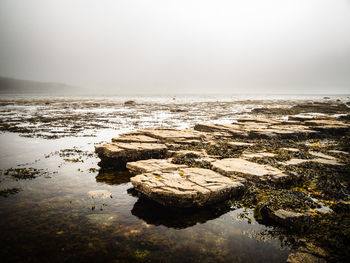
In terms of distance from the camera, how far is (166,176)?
5.77 m

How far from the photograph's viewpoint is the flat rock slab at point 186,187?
15.7ft

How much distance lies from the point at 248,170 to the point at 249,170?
3 centimetres

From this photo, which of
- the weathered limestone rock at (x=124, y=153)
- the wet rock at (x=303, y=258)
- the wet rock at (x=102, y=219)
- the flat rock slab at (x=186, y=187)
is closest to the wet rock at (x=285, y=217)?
the wet rock at (x=303, y=258)

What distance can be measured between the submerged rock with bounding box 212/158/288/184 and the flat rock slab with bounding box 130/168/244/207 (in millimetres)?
435

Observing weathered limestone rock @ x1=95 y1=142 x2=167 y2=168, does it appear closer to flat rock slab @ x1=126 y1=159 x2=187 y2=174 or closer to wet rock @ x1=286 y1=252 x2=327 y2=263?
flat rock slab @ x1=126 y1=159 x2=187 y2=174

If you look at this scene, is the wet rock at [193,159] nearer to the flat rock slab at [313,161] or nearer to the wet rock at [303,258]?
the flat rock slab at [313,161]

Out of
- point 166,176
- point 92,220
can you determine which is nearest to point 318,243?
point 166,176

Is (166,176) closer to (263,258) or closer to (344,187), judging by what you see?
(263,258)

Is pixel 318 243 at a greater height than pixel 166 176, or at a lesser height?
lesser

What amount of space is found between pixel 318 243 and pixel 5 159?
10.6m

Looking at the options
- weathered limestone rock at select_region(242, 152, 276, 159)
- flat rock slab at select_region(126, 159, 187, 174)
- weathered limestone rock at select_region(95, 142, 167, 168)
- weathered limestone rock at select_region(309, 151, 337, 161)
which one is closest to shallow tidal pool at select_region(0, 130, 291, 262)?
flat rock slab at select_region(126, 159, 187, 174)

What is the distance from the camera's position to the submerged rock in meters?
5.86

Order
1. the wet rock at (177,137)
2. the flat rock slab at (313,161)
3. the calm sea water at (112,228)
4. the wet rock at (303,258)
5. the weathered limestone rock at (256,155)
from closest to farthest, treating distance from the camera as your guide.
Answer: the wet rock at (303,258)
the calm sea water at (112,228)
the flat rock slab at (313,161)
the weathered limestone rock at (256,155)
the wet rock at (177,137)

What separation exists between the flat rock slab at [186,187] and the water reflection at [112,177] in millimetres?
1197
